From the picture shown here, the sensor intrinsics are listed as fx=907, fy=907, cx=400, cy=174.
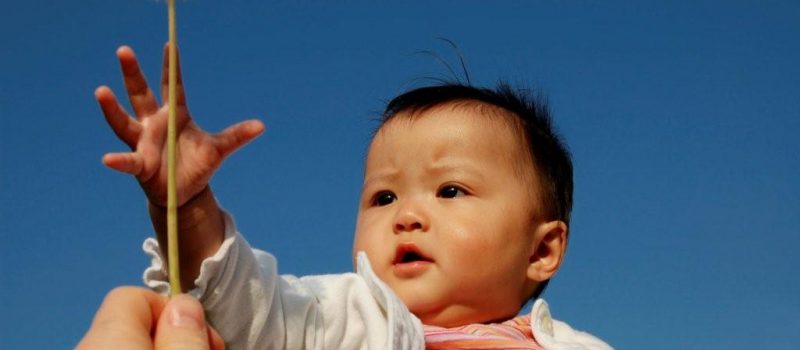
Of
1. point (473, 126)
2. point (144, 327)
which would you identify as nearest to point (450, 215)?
point (473, 126)

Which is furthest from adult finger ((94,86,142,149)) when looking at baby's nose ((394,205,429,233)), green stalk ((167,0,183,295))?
baby's nose ((394,205,429,233))

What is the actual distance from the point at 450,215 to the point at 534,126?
85 centimetres

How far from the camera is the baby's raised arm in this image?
2.18 metres

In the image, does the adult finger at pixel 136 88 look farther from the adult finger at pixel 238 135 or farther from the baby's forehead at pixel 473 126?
the baby's forehead at pixel 473 126

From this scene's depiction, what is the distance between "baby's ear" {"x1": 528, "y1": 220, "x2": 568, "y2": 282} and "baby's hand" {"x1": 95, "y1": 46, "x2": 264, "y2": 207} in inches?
70.7

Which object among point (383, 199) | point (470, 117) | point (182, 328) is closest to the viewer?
point (182, 328)

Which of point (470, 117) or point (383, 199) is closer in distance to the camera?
point (383, 199)

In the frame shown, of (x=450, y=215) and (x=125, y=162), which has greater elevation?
(x=450, y=215)

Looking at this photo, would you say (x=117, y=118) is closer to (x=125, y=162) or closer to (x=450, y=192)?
(x=125, y=162)

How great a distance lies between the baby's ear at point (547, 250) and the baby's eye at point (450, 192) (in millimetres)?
442

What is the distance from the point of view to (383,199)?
3625 millimetres

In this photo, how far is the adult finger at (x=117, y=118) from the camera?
215 cm

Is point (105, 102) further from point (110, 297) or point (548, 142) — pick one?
point (548, 142)

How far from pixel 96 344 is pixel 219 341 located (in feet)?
1.13
